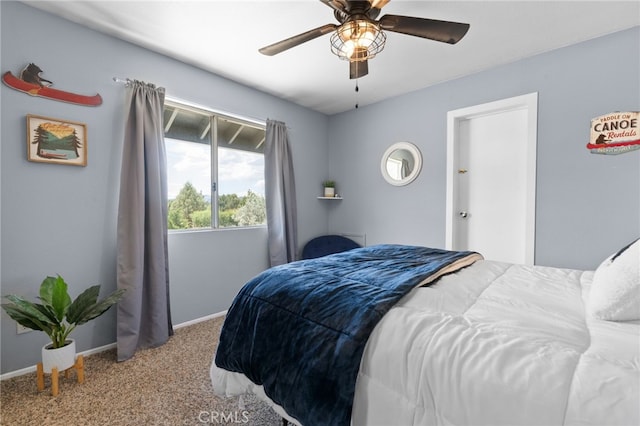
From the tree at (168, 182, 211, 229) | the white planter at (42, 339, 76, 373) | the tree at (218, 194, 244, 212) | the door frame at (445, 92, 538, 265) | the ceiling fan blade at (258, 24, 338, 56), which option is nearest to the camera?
the ceiling fan blade at (258, 24, 338, 56)

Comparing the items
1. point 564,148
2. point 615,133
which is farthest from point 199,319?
point 615,133

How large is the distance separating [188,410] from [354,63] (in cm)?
238

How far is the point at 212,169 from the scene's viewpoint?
3.04m

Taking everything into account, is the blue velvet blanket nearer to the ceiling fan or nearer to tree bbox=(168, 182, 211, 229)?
the ceiling fan

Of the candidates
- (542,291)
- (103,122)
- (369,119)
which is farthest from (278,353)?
(369,119)

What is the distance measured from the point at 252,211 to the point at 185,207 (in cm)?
82

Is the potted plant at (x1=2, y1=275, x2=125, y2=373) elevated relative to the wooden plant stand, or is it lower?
elevated

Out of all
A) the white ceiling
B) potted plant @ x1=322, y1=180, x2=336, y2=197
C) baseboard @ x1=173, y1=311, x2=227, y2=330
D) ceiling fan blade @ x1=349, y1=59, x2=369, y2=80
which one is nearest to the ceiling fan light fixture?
ceiling fan blade @ x1=349, y1=59, x2=369, y2=80

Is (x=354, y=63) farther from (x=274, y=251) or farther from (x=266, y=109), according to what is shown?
(x=274, y=251)

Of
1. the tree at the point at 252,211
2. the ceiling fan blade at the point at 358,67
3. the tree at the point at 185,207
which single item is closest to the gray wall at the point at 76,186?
the tree at the point at 185,207

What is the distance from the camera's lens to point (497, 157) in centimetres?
296

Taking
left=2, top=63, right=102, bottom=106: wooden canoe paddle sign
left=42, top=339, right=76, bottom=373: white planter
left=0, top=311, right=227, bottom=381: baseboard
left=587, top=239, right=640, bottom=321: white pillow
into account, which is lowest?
left=0, top=311, right=227, bottom=381: baseboard

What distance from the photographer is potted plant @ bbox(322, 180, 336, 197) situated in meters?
4.10

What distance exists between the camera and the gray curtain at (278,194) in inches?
135
